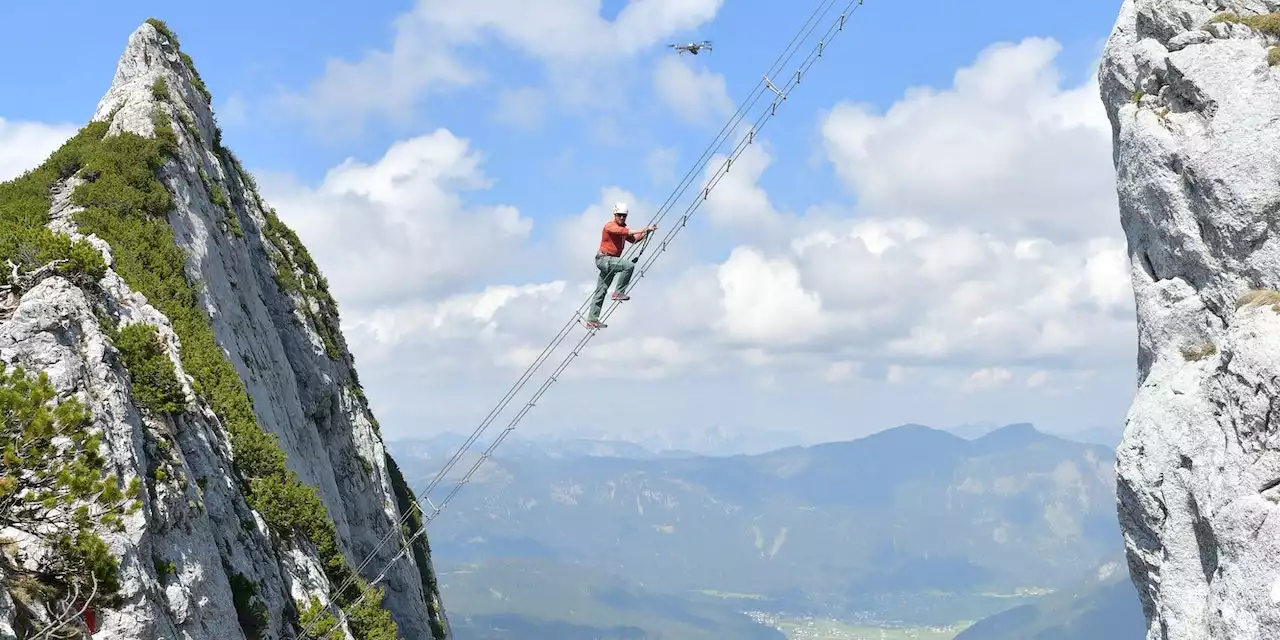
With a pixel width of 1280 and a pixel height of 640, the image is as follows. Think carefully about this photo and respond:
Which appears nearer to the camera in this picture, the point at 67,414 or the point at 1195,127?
the point at 67,414

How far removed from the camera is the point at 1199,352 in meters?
37.3

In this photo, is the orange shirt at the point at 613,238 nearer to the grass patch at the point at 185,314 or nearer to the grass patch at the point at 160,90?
the grass patch at the point at 185,314

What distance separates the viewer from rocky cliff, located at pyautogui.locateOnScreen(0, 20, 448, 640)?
18312 mm

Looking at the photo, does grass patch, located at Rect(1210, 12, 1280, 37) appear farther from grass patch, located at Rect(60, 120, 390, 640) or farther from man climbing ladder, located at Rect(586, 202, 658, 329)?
grass patch, located at Rect(60, 120, 390, 640)

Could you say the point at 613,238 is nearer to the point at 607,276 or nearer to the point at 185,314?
the point at 607,276

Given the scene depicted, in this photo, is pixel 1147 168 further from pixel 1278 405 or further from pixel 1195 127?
pixel 1278 405

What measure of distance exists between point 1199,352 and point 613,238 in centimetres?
2447

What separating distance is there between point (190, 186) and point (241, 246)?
4.29 meters

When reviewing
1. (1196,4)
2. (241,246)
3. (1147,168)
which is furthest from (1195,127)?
(241,246)

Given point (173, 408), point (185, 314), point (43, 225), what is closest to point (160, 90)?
point (43, 225)

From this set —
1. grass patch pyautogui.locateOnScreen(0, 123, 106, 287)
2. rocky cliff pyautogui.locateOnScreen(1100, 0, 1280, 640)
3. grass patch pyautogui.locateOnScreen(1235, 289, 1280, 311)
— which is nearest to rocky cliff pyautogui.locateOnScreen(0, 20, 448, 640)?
grass patch pyautogui.locateOnScreen(0, 123, 106, 287)

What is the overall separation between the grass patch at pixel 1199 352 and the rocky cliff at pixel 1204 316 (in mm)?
55

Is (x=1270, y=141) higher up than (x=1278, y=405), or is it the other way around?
(x=1270, y=141)

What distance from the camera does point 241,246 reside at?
46.0m
